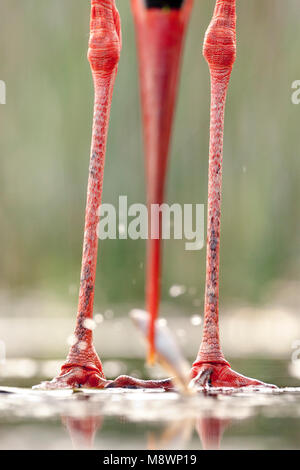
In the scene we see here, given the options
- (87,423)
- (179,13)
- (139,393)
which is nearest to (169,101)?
(179,13)

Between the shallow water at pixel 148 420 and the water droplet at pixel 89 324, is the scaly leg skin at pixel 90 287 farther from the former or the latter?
the shallow water at pixel 148 420

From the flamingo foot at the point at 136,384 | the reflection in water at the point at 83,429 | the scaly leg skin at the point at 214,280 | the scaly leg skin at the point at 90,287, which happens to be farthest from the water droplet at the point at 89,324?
the reflection in water at the point at 83,429

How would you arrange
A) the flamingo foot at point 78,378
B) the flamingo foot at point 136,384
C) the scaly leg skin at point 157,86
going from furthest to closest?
1. the flamingo foot at point 78,378
2. the flamingo foot at point 136,384
3. the scaly leg skin at point 157,86

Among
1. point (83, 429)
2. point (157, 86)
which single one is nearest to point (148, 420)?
point (83, 429)

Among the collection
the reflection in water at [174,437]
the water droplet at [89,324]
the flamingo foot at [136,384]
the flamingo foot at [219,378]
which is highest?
the water droplet at [89,324]

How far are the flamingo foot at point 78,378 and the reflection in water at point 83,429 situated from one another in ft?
2.73

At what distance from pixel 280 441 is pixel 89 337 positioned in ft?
4.71

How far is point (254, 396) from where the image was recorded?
3.33 m

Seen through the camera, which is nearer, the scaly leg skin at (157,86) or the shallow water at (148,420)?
the scaly leg skin at (157,86)

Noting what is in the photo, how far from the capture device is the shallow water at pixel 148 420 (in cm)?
237

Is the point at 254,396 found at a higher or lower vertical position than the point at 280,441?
higher

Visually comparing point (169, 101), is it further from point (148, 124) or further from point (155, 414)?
point (155, 414)

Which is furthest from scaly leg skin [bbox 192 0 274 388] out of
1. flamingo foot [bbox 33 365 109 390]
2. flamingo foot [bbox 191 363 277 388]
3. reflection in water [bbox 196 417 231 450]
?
reflection in water [bbox 196 417 231 450]

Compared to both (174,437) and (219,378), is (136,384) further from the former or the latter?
(174,437)
